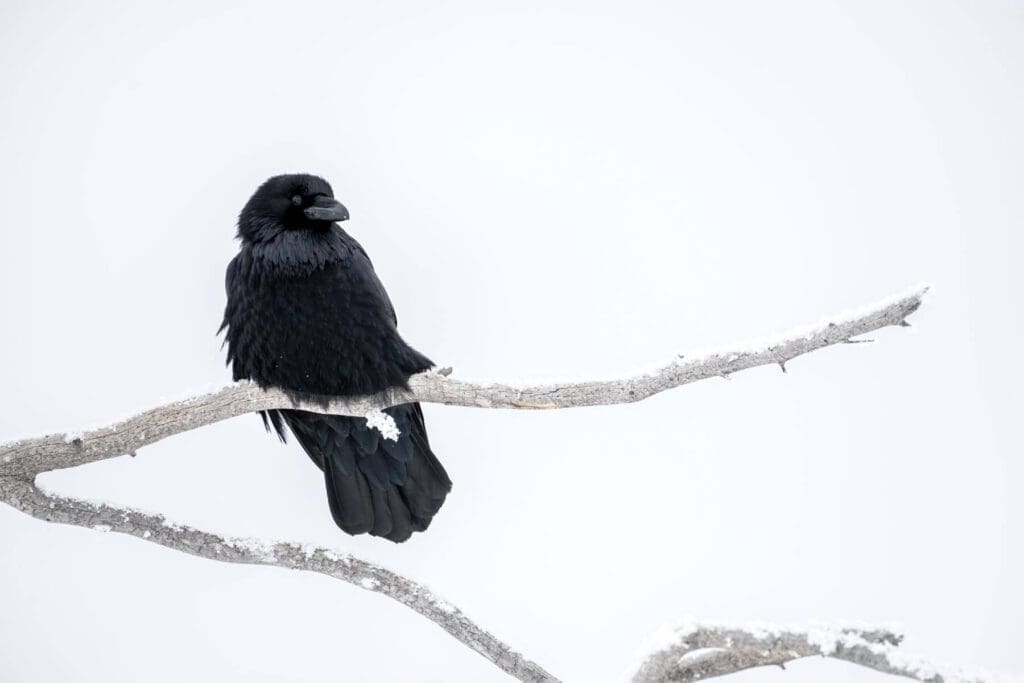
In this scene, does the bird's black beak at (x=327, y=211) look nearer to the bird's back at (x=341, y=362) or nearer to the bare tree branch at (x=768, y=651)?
the bird's back at (x=341, y=362)

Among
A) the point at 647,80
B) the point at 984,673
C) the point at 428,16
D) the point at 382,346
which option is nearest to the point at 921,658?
the point at 984,673

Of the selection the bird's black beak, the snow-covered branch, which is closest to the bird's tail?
the snow-covered branch

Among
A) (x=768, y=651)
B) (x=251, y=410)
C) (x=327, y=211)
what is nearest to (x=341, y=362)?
(x=251, y=410)

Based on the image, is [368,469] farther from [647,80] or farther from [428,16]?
[428,16]

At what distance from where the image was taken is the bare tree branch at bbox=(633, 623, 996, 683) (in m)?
2.71

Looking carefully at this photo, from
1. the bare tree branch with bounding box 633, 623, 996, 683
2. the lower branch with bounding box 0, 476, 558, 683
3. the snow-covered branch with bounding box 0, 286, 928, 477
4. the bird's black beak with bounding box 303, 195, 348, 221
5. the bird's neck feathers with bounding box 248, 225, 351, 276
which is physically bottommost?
the bare tree branch with bounding box 633, 623, 996, 683

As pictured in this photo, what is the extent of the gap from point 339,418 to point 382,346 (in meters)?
0.46

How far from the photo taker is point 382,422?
4242mm

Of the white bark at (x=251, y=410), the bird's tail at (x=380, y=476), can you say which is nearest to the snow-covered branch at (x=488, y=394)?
the white bark at (x=251, y=410)

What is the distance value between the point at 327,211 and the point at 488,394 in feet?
4.66

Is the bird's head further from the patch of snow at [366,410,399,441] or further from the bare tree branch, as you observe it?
the bare tree branch

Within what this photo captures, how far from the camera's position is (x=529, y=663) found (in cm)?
332

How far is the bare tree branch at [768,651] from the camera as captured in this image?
107 inches

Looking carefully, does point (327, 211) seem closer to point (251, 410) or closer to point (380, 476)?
point (251, 410)
